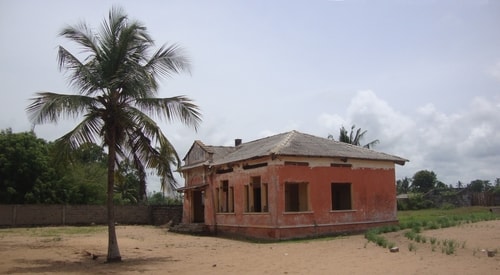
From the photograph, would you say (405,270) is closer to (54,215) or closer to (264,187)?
(264,187)

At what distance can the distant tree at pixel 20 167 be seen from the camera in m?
35.5

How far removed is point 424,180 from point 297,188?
2028 inches

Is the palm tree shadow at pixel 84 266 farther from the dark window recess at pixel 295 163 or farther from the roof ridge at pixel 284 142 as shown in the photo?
the dark window recess at pixel 295 163

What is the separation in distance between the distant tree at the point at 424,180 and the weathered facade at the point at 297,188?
161 ft

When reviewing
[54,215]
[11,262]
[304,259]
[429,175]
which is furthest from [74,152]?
[429,175]

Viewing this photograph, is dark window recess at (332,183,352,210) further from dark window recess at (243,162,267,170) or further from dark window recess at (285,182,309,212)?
dark window recess at (243,162,267,170)

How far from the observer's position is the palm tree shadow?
1362 cm

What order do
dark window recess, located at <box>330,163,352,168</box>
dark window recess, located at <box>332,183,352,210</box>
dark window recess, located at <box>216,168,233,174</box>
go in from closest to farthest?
1. dark window recess, located at <box>330,163,352,168</box>
2. dark window recess, located at <box>216,168,233,174</box>
3. dark window recess, located at <box>332,183,352,210</box>

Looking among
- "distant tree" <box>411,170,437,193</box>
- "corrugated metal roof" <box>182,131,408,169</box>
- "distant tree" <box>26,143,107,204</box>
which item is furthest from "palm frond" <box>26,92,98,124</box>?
"distant tree" <box>411,170,437,193</box>

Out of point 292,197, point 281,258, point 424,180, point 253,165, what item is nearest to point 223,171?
point 253,165

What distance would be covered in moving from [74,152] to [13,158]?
2304cm

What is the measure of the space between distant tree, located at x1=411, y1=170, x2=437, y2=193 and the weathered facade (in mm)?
49065

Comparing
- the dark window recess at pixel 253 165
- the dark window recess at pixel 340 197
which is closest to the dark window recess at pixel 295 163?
the dark window recess at pixel 253 165

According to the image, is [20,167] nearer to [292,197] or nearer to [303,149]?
[292,197]
